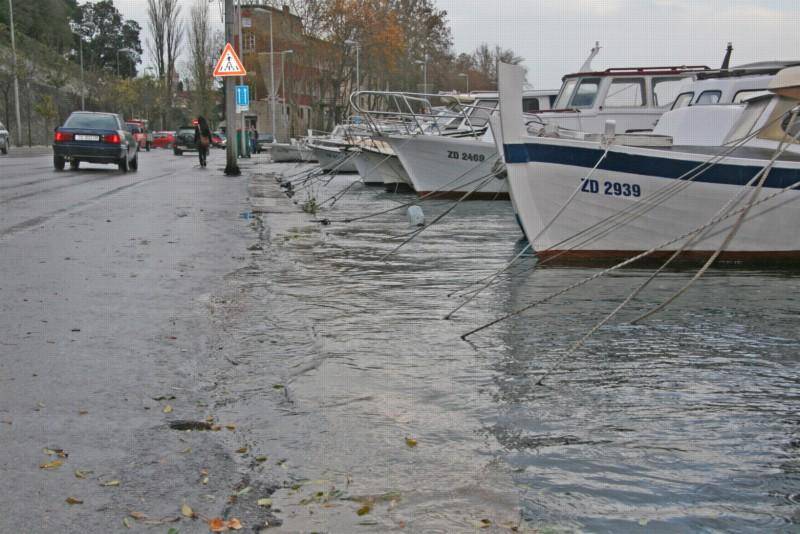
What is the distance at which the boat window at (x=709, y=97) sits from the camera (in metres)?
16.8

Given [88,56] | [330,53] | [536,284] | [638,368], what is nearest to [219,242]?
[536,284]

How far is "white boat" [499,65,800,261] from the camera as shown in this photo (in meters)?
10.7

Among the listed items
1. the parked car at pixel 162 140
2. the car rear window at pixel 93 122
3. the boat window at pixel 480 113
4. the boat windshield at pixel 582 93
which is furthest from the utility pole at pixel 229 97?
the parked car at pixel 162 140

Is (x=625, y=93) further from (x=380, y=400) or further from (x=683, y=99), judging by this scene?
(x=380, y=400)

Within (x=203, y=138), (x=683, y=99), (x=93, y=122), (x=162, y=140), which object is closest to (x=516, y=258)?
(x=683, y=99)

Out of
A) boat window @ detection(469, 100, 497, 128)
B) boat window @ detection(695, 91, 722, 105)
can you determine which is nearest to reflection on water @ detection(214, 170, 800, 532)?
boat window @ detection(695, 91, 722, 105)

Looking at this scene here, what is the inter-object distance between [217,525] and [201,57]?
95.5 meters

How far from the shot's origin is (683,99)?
18.2 m

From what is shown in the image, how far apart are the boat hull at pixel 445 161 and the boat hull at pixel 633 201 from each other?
31.2ft

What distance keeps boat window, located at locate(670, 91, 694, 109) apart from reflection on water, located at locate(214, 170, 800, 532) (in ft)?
29.9

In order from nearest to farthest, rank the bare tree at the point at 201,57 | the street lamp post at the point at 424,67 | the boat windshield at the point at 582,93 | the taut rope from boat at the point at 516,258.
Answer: the taut rope from boat at the point at 516,258
the boat windshield at the point at 582,93
the street lamp post at the point at 424,67
the bare tree at the point at 201,57

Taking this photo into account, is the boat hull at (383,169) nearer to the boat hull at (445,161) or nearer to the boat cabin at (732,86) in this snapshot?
the boat hull at (445,161)

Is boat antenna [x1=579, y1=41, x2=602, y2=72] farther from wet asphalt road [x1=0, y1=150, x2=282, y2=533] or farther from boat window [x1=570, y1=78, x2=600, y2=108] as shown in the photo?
wet asphalt road [x1=0, y1=150, x2=282, y2=533]

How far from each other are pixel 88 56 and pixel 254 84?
23.7 meters
